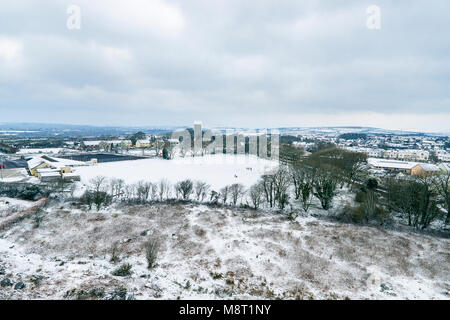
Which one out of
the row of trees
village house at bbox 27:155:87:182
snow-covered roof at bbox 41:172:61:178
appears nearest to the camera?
the row of trees

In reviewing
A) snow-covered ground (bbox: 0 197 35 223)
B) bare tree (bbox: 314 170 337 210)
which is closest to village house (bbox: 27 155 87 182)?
snow-covered ground (bbox: 0 197 35 223)

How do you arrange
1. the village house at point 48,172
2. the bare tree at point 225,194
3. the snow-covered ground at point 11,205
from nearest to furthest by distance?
1. the snow-covered ground at point 11,205
2. the bare tree at point 225,194
3. the village house at point 48,172

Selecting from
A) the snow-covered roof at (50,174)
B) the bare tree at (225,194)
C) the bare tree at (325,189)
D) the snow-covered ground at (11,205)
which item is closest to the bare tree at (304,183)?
the bare tree at (325,189)

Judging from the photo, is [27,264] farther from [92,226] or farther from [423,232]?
[423,232]

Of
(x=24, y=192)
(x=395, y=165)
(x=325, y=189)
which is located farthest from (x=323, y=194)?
(x=395, y=165)

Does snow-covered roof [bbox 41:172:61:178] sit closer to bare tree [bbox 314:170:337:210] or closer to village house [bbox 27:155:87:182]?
village house [bbox 27:155:87:182]

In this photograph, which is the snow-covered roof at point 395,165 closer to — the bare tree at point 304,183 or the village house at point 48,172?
the bare tree at point 304,183

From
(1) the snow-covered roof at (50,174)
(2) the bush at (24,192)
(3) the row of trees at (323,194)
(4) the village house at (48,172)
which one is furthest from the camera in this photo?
(1) the snow-covered roof at (50,174)
